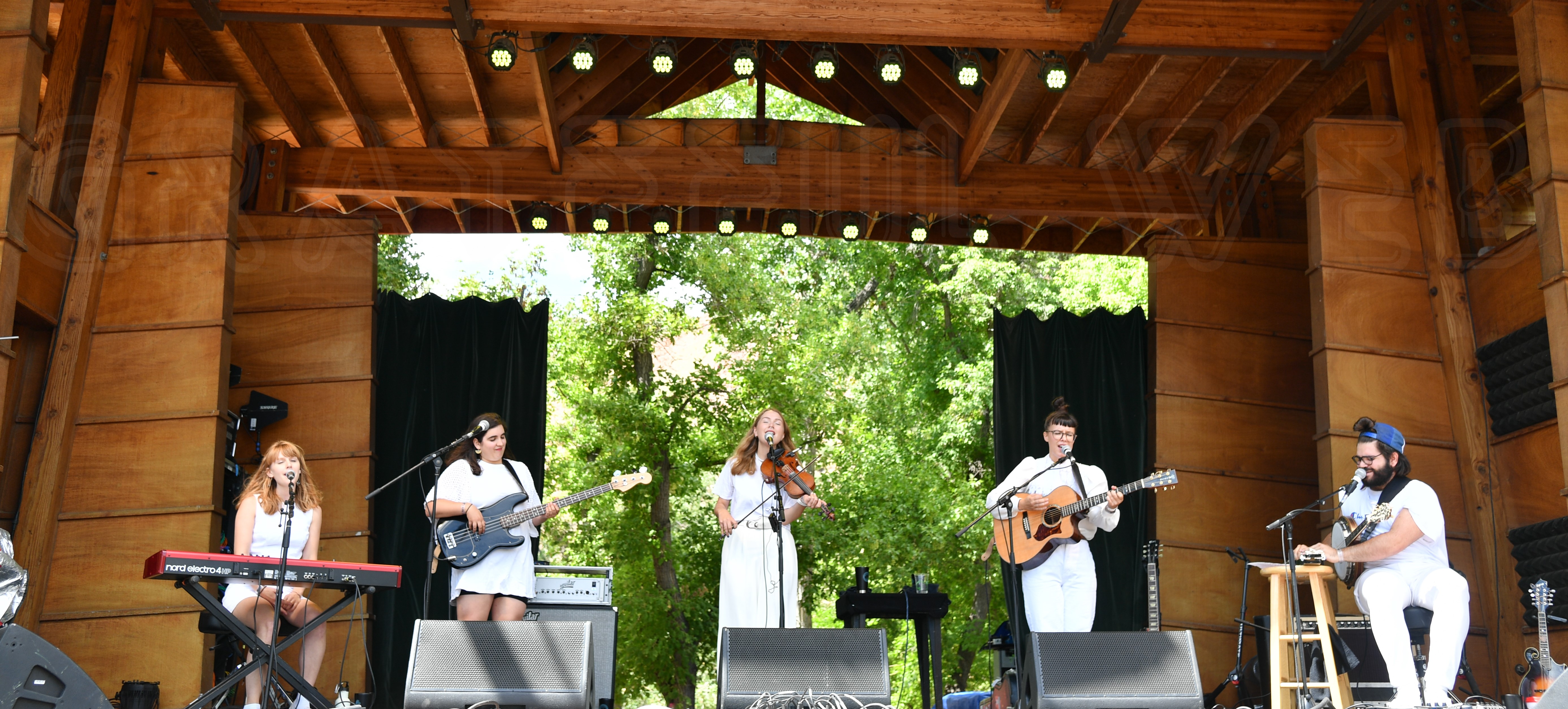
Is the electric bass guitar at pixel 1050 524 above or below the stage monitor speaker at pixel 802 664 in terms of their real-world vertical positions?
above

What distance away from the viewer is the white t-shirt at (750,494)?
5.98 metres

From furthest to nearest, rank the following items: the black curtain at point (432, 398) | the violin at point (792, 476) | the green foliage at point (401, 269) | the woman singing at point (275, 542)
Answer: the green foliage at point (401, 269)
the black curtain at point (432, 398)
the violin at point (792, 476)
the woman singing at point (275, 542)

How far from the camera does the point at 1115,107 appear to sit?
8.04 meters

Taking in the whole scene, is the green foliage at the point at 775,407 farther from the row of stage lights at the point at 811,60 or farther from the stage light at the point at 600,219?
the row of stage lights at the point at 811,60

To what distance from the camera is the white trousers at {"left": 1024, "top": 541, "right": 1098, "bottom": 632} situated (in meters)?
5.62

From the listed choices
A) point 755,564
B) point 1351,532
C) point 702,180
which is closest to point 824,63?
point 702,180

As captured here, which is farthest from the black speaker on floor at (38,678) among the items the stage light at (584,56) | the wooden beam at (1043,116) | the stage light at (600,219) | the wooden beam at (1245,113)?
the wooden beam at (1245,113)

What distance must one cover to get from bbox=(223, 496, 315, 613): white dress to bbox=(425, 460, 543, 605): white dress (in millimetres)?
564

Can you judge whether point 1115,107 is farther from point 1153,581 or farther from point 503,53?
point 503,53

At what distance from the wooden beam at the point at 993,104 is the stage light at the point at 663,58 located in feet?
6.52

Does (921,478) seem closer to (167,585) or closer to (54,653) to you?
(167,585)

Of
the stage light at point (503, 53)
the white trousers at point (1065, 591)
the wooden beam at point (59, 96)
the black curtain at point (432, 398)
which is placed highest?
the stage light at point (503, 53)

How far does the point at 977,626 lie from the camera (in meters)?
15.2

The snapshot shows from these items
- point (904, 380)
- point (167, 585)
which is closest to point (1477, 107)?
point (167, 585)
